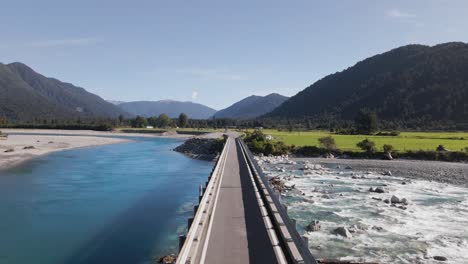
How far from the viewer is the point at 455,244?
17.9 meters

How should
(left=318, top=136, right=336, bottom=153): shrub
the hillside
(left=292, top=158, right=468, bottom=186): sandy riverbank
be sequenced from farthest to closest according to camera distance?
the hillside → (left=318, top=136, right=336, bottom=153): shrub → (left=292, top=158, right=468, bottom=186): sandy riverbank

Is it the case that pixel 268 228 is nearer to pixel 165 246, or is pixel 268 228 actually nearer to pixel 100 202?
pixel 165 246

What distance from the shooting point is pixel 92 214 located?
24.4m

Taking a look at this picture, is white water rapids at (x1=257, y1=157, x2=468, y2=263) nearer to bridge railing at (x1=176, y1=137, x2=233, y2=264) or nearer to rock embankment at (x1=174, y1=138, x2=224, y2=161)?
bridge railing at (x1=176, y1=137, x2=233, y2=264)

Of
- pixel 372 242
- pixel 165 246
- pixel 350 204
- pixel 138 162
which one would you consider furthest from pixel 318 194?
pixel 138 162

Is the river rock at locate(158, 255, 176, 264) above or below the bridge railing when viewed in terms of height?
below

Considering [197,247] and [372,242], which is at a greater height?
[197,247]

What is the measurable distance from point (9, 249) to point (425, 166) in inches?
1799

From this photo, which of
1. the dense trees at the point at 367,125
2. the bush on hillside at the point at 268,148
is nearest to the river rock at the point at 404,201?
the bush on hillside at the point at 268,148

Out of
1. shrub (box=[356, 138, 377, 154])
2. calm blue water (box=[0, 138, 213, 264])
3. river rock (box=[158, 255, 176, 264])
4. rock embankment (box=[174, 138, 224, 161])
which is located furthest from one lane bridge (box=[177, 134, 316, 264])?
rock embankment (box=[174, 138, 224, 161])

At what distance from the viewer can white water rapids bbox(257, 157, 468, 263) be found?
1666 cm

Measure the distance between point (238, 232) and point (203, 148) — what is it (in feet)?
194

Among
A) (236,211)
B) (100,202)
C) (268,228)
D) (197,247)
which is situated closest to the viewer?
(197,247)

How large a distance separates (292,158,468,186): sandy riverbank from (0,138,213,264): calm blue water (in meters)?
20.2
